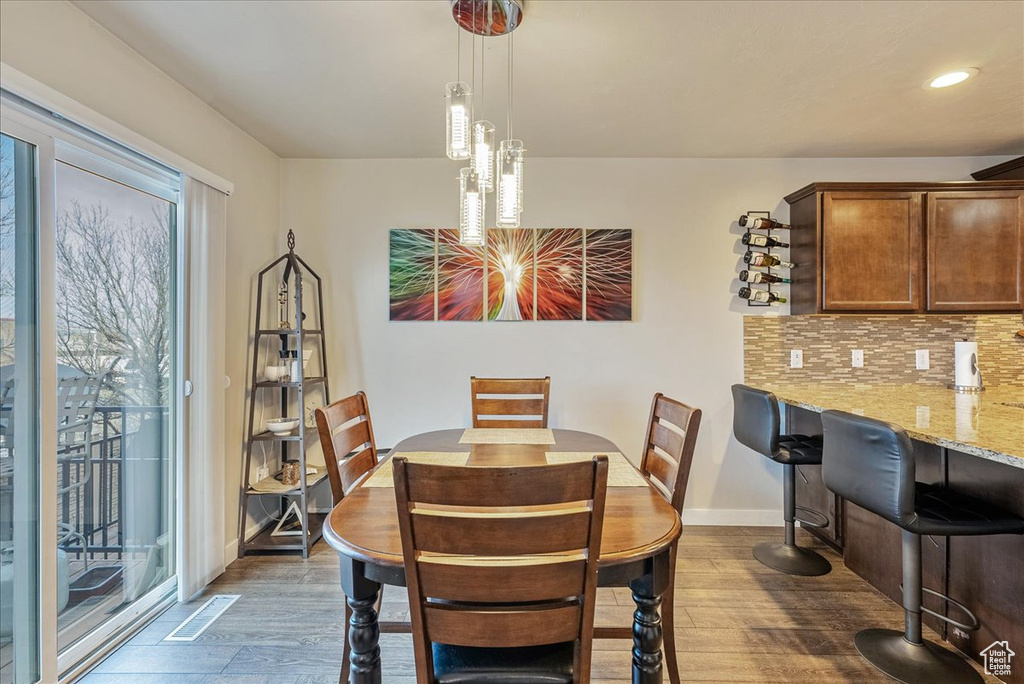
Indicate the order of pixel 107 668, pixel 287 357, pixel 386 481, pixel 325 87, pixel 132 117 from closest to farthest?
pixel 386 481 → pixel 107 668 → pixel 132 117 → pixel 325 87 → pixel 287 357

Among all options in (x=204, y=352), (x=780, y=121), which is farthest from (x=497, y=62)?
(x=204, y=352)

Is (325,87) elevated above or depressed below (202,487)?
above

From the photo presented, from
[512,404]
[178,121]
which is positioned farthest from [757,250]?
[178,121]

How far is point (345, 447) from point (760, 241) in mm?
2759

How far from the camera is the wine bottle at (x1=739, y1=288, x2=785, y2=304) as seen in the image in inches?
123

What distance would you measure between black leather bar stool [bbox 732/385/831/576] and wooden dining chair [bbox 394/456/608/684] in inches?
72.1

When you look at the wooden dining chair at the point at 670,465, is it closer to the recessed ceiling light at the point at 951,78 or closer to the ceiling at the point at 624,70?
the ceiling at the point at 624,70

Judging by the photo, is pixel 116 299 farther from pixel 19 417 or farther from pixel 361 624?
pixel 361 624

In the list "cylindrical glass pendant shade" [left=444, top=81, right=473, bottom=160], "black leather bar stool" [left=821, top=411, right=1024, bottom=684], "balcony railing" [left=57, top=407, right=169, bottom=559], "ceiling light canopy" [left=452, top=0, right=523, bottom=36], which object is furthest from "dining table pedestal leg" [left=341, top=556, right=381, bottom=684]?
"ceiling light canopy" [left=452, top=0, right=523, bottom=36]

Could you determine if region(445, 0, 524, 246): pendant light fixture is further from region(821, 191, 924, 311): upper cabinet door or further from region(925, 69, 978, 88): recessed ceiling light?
region(821, 191, 924, 311): upper cabinet door

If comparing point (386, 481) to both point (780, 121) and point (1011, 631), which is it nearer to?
point (1011, 631)

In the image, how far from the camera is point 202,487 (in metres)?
2.36

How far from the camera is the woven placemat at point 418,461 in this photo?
163 centimetres

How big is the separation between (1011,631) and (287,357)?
349 centimetres
